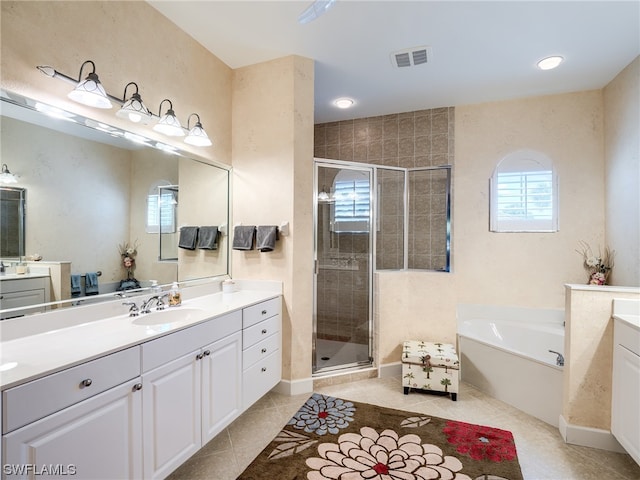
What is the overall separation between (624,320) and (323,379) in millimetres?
2078

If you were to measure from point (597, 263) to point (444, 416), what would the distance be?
2127mm

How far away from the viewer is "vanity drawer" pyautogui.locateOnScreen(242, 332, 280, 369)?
2.06 meters

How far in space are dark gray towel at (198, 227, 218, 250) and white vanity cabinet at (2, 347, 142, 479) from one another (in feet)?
4.07

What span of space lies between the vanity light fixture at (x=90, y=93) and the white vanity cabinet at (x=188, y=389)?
1241 mm

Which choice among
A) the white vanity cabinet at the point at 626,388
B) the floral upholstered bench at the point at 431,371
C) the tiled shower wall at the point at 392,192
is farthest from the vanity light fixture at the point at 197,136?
the white vanity cabinet at the point at 626,388

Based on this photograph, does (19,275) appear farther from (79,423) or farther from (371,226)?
(371,226)

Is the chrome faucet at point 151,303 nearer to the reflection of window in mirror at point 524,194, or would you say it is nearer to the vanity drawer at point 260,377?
the vanity drawer at point 260,377

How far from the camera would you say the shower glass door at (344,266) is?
288cm

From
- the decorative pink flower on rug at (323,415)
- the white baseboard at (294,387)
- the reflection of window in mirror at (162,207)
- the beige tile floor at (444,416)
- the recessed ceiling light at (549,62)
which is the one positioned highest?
the recessed ceiling light at (549,62)

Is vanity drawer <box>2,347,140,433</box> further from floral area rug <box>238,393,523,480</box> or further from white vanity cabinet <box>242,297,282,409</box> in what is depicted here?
floral area rug <box>238,393,523,480</box>

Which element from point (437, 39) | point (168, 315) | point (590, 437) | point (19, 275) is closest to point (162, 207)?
point (168, 315)

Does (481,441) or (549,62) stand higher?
(549,62)

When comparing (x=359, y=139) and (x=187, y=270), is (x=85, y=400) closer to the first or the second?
(x=187, y=270)

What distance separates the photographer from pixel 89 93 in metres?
1.54
